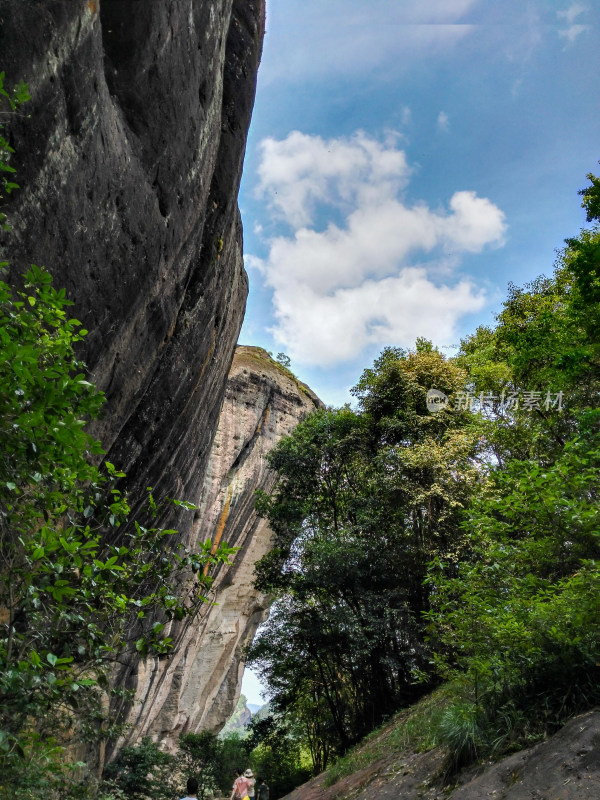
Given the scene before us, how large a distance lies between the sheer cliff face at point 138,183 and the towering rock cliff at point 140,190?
A: 2 centimetres

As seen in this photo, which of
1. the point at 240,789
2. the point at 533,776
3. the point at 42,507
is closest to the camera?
the point at 42,507

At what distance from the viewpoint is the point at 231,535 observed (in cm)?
2039

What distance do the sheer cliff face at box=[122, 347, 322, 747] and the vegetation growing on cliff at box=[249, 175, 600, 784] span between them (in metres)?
2.15

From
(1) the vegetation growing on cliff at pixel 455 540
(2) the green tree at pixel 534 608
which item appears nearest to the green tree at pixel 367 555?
(1) the vegetation growing on cliff at pixel 455 540

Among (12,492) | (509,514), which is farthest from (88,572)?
(509,514)

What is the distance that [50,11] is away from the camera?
13.2ft

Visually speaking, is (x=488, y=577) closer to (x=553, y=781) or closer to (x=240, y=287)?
(x=553, y=781)

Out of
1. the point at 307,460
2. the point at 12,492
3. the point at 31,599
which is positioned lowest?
the point at 31,599

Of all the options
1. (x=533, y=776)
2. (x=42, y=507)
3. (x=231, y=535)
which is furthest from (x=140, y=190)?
(x=231, y=535)

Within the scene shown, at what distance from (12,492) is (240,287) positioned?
8.21m

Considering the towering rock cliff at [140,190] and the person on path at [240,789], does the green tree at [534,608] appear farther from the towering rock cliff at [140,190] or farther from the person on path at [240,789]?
the person on path at [240,789]

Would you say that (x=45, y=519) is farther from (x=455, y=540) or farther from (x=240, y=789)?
(x=455, y=540)

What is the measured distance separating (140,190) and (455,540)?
39.5 ft

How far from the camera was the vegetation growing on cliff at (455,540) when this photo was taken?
621 cm
